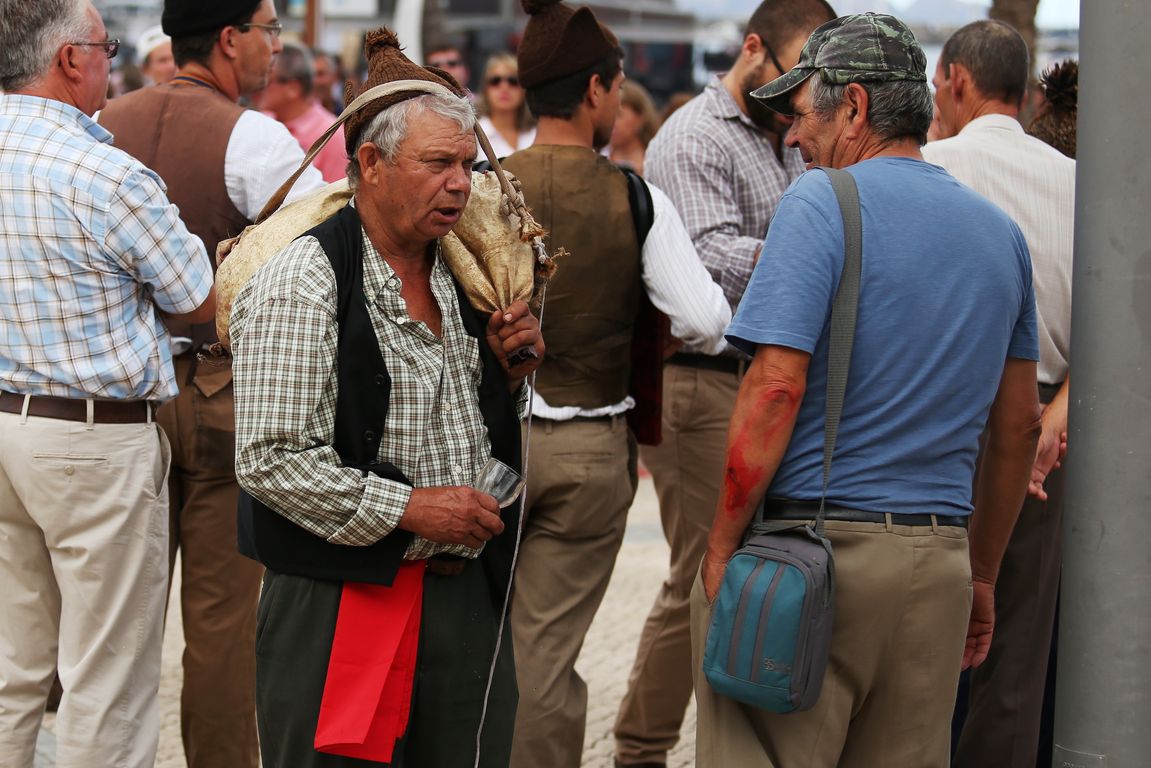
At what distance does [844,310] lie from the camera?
2.78m

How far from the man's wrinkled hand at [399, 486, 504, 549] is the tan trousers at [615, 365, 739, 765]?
1892mm

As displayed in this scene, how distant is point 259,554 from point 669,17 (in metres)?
24.4

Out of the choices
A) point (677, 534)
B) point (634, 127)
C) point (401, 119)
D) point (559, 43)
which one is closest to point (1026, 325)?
point (401, 119)

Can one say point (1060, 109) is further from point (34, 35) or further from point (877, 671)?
point (34, 35)

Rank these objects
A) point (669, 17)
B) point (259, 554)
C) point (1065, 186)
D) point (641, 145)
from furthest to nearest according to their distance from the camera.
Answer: point (669, 17), point (641, 145), point (1065, 186), point (259, 554)

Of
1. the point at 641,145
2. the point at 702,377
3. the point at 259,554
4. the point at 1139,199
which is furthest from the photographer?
the point at 641,145

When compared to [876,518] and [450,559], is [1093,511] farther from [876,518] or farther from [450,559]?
[450,559]

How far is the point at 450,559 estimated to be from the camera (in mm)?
3004

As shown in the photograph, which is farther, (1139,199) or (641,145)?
(641,145)

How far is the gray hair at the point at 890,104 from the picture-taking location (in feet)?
9.52

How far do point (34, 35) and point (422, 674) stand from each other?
1.90 meters

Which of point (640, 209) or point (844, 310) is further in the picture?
point (640, 209)

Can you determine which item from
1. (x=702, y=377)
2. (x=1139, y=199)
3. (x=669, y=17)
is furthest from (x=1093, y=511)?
(x=669, y=17)

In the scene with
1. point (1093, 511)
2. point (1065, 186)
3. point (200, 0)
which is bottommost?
point (1093, 511)
